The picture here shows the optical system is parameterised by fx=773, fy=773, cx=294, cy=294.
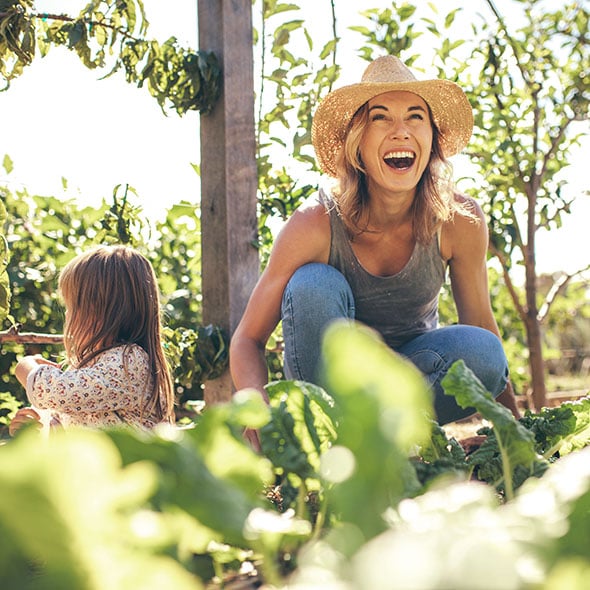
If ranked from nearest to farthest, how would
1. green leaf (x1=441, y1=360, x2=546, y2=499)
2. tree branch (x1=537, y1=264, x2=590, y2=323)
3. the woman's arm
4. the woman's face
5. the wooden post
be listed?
green leaf (x1=441, y1=360, x2=546, y2=499), the woman's arm, the woman's face, the wooden post, tree branch (x1=537, y1=264, x2=590, y2=323)

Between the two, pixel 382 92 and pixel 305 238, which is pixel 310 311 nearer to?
pixel 305 238

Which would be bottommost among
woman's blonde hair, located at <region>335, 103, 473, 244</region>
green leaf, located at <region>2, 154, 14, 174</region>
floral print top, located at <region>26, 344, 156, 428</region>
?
floral print top, located at <region>26, 344, 156, 428</region>

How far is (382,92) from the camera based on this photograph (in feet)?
6.72

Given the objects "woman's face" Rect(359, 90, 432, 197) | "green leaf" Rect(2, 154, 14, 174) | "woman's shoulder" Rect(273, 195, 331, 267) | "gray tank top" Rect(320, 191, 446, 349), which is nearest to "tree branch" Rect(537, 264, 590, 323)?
"gray tank top" Rect(320, 191, 446, 349)

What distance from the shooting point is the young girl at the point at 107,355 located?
6.33 feet

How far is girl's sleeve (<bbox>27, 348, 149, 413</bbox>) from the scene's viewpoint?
191 cm

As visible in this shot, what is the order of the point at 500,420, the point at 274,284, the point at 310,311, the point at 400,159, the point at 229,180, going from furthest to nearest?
the point at 229,180
the point at 400,159
the point at 274,284
the point at 310,311
the point at 500,420

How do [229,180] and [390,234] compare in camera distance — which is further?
[229,180]

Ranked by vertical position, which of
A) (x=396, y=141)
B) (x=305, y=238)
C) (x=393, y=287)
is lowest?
(x=393, y=287)

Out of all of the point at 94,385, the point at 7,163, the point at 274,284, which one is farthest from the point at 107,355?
the point at 7,163

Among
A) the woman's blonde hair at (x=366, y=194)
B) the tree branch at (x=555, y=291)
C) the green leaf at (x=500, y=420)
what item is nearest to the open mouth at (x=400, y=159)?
the woman's blonde hair at (x=366, y=194)

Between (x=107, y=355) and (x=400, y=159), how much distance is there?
913 millimetres

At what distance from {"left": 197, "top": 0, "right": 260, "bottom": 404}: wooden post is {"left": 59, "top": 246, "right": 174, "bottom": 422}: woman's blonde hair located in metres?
0.21

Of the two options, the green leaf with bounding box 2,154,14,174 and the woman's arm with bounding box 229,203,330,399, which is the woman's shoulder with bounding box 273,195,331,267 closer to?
the woman's arm with bounding box 229,203,330,399
